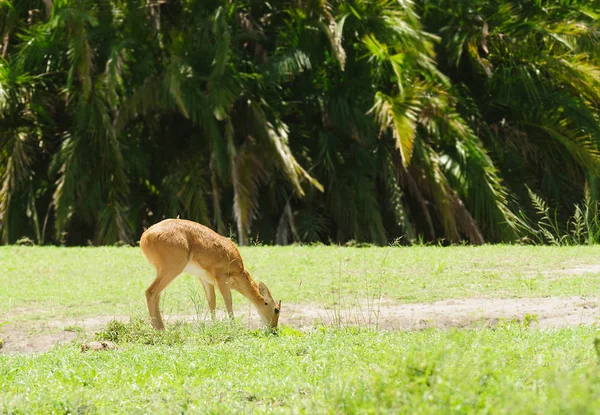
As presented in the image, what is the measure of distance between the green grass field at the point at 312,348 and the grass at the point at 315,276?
0.08 feet

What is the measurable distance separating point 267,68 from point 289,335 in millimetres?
8118

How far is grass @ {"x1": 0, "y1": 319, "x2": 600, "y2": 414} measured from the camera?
166 inches

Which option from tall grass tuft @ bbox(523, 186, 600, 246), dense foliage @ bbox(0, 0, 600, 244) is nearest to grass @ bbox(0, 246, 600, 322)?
tall grass tuft @ bbox(523, 186, 600, 246)

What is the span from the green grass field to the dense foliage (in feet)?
8.59

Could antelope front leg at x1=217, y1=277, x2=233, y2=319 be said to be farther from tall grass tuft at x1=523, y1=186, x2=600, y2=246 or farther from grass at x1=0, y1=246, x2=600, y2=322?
tall grass tuft at x1=523, y1=186, x2=600, y2=246

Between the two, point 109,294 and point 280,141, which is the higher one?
point 280,141

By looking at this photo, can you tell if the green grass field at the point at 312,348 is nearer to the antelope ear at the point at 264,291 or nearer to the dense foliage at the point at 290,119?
the antelope ear at the point at 264,291

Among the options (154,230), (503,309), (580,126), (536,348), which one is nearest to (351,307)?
(503,309)

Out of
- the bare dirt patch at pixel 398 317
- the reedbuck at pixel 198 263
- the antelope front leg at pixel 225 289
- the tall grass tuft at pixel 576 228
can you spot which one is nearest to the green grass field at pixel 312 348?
the bare dirt patch at pixel 398 317

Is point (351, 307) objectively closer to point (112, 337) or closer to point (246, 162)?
point (112, 337)

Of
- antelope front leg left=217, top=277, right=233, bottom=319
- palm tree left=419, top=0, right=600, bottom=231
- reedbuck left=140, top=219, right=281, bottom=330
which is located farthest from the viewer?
palm tree left=419, top=0, right=600, bottom=231

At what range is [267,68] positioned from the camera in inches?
595

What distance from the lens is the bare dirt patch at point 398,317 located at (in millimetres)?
8297

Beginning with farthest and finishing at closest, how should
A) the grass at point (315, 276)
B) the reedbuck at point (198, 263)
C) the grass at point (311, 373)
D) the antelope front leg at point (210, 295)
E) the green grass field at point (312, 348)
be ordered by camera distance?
the grass at point (315, 276)
the antelope front leg at point (210, 295)
the reedbuck at point (198, 263)
the green grass field at point (312, 348)
the grass at point (311, 373)
